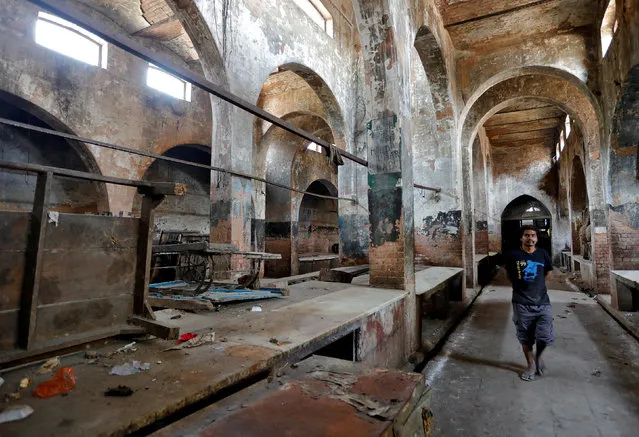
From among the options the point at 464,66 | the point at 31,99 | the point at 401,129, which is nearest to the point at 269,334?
the point at 401,129

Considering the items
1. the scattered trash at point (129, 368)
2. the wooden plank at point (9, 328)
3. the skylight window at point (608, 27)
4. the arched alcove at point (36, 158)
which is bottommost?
the scattered trash at point (129, 368)

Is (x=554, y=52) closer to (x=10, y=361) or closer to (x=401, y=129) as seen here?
(x=401, y=129)

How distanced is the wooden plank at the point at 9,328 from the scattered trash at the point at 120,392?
902mm

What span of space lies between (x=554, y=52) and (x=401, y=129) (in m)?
7.07

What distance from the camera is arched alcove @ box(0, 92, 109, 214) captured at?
891cm

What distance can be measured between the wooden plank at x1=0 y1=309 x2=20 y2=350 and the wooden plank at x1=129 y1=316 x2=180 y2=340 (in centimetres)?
71

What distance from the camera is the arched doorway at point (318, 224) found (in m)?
18.8

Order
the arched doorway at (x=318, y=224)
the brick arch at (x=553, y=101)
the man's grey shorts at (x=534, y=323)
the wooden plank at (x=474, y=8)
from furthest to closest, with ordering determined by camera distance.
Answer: the arched doorway at (x=318, y=224) < the brick arch at (x=553, y=101) < the wooden plank at (x=474, y=8) < the man's grey shorts at (x=534, y=323)

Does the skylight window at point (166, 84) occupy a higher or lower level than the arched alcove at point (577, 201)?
higher

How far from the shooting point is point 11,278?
2166 mm

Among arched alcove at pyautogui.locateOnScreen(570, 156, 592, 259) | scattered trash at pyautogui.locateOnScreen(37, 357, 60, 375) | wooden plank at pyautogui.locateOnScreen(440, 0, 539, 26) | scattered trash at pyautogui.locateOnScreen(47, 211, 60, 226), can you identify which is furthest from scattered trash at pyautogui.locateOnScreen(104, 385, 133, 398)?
arched alcove at pyautogui.locateOnScreen(570, 156, 592, 259)

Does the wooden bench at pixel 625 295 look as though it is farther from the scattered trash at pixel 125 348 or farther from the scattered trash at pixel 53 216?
the scattered trash at pixel 53 216

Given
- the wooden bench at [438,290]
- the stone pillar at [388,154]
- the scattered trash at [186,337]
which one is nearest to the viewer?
the scattered trash at [186,337]

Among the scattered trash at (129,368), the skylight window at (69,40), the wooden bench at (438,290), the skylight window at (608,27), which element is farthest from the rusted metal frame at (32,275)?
the skylight window at (608,27)
